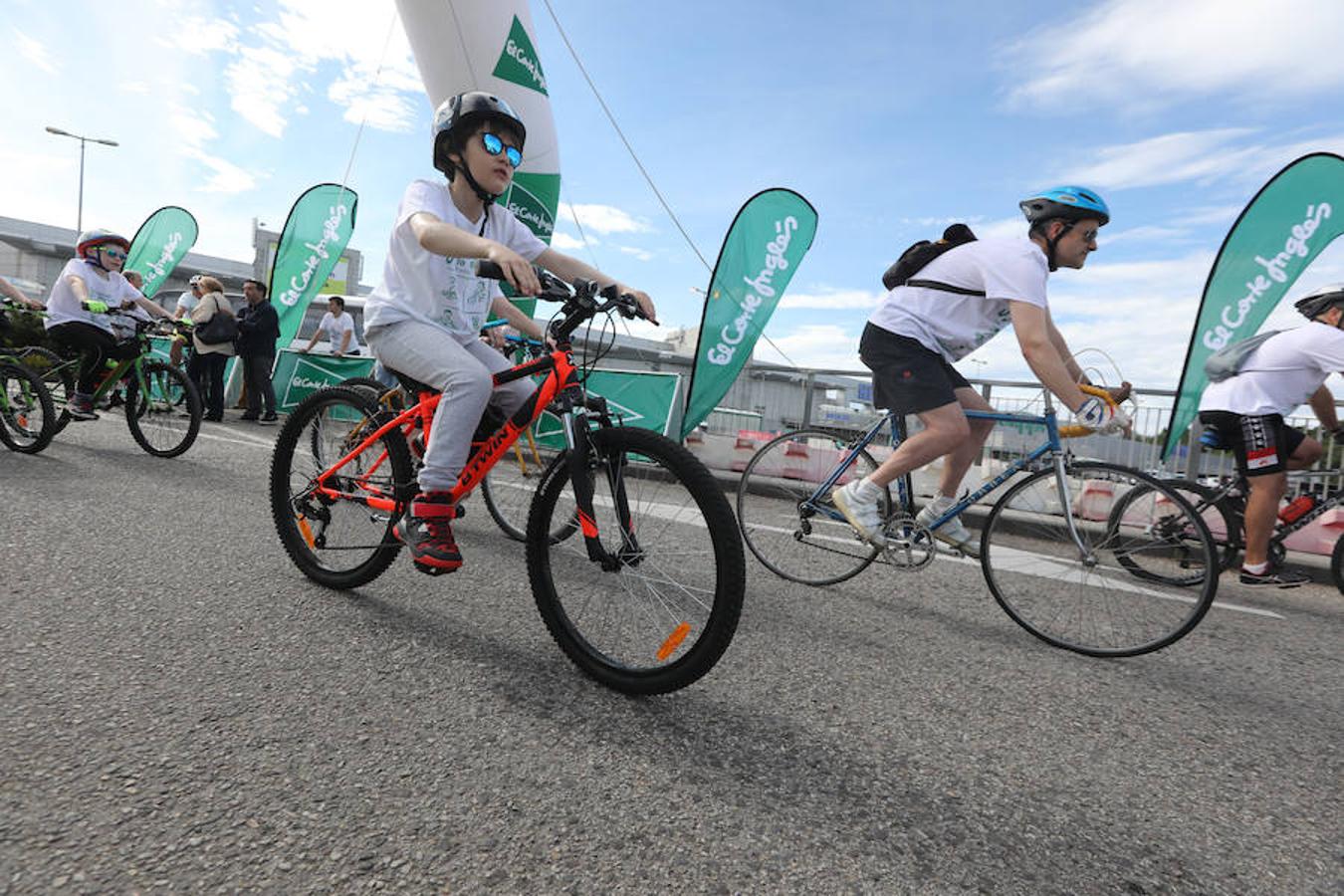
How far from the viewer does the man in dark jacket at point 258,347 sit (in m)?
10.2

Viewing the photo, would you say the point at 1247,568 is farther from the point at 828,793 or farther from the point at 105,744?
the point at 105,744

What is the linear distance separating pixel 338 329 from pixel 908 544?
10871 millimetres

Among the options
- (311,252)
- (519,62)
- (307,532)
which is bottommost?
(307,532)

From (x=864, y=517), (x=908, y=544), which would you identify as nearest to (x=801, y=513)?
(x=864, y=517)

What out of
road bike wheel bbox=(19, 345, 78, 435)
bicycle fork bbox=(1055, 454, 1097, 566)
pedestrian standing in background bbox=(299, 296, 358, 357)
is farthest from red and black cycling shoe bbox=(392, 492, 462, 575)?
pedestrian standing in background bbox=(299, 296, 358, 357)

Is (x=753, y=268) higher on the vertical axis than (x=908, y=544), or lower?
higher

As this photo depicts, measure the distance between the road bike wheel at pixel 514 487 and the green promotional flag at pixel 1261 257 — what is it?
685 cm

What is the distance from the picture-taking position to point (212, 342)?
963 cm

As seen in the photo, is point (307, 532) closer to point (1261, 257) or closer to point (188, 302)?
point (1261, 257)

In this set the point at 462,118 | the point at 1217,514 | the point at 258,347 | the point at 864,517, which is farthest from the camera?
the point at 258,347

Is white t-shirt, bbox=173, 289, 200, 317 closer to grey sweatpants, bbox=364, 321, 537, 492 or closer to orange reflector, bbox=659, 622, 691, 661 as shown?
grey sweatpants, bbox=364, 321, 537, 492

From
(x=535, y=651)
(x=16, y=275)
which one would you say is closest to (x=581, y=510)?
(x=535, y=651)

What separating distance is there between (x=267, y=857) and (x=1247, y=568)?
540cm

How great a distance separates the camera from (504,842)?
4.71ft
